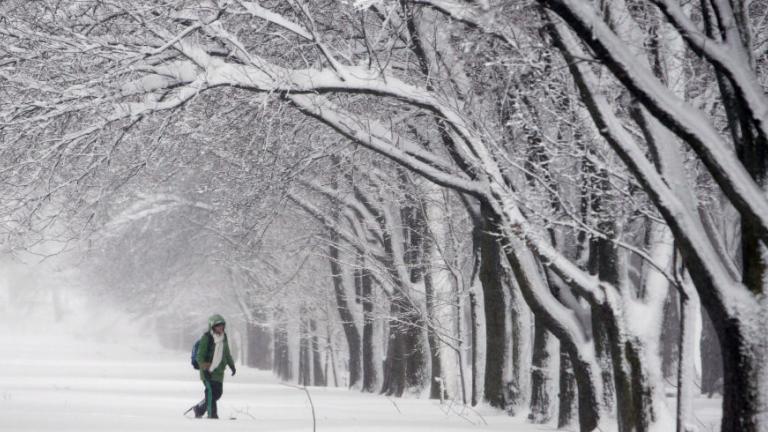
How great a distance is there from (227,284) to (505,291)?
33.1 metres

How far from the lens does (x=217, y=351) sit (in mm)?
14586

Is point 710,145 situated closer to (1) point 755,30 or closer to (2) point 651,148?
(2) point 651,148

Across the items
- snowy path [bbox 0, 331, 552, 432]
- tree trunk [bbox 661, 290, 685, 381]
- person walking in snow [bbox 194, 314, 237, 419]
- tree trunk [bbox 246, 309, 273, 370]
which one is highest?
tree trunk [bbox 246, 309, 273, 370]

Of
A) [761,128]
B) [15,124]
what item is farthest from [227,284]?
[761,128]

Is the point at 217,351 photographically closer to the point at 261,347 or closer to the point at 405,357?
the point at 405,357

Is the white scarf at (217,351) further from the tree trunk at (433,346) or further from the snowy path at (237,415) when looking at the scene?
the tree trunk at (433,346)

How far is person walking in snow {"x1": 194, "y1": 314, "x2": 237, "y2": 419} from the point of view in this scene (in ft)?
47.6

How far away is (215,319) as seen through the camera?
1428 centimetres

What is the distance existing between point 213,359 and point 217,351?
0.13 metres

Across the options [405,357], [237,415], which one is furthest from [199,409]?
[405,357]

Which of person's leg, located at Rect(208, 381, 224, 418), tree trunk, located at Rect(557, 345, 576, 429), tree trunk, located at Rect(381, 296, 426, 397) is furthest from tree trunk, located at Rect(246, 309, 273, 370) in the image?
tree trunk, located at Rect(557, 345, 576, 429)

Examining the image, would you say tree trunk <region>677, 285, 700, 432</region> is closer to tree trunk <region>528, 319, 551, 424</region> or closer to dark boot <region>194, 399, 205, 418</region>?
tree trunk <region>528, 319, 551, 424</region>

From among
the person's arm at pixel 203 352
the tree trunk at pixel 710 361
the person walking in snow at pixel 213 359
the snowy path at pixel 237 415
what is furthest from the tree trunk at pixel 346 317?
the person's arm at pixel 203 352

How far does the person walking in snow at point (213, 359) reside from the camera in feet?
47.6
